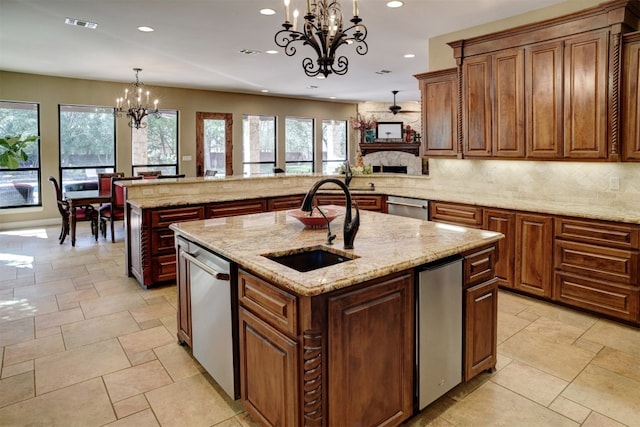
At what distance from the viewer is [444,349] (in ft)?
7.38

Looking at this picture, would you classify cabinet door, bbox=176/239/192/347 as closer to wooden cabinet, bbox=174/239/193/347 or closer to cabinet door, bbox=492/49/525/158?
wooden cabinet, bbox=174/239/193/347

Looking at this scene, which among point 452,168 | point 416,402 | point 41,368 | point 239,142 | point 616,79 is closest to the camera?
point 416,402

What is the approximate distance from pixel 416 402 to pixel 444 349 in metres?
0.31

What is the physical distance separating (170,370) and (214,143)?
7961 mm

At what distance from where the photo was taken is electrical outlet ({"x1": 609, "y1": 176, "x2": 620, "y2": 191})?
386cm

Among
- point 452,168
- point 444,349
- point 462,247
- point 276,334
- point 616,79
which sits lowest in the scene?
point 444,349

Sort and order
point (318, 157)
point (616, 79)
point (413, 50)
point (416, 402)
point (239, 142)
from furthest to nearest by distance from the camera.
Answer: point (318, 157) → point (239, 142) → point (413, 50) → point (616, 79) → point (416, 402)

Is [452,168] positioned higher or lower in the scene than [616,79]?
lower

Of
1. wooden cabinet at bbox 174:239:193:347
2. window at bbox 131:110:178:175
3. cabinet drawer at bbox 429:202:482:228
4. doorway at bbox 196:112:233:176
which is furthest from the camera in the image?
doorway at bbox 196:112:233:176

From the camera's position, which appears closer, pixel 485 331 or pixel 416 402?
pixel 416 402

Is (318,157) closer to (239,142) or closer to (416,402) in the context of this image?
(239,142)

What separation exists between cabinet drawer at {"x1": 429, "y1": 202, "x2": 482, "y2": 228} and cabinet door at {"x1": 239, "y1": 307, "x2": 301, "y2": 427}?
2.99 meters

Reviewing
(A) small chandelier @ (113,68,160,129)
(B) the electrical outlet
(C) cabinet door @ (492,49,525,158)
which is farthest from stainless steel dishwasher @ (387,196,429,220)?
(A) small chandelier @ (113,68,160,129)

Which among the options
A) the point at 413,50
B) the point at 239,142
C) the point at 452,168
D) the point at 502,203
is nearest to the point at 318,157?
the point at 239,142
